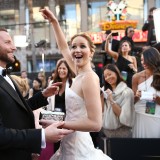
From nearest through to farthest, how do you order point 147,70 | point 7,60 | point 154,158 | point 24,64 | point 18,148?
1. point 18,148
2. point 7,60
3. point 154,158
4. point 147,70
5. point 24,64

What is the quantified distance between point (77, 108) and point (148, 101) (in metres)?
1.48

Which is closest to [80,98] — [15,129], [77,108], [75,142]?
[77,108]

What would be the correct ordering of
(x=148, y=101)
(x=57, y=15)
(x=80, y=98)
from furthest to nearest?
1. (x=57, y=15)
2. (x=148, y=101)
3. (x=80, y=98)

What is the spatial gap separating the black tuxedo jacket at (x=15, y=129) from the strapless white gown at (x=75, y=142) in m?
0.46

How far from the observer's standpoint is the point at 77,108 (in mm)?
2510

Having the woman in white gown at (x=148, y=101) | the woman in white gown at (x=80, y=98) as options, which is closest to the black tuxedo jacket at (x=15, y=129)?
the woman in white gown at (x=80, y=98)

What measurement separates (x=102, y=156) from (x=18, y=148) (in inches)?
38.7

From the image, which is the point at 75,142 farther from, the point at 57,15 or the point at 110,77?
the point at 57,15

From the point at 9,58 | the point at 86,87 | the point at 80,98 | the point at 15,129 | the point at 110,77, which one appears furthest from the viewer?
the point at 110,77

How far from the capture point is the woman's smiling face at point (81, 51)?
8.53 feet

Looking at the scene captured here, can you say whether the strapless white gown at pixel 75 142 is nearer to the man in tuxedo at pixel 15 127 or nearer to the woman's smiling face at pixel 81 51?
the woman's smiling face at pixel 81 51

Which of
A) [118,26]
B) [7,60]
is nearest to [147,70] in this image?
[7,60]

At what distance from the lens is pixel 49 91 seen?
2.73 meters

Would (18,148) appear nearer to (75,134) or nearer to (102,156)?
(75,134)
